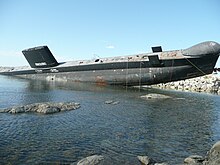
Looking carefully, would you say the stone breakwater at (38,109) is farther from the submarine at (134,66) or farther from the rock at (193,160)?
the submarine at (134,66)

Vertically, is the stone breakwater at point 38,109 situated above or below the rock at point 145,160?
above

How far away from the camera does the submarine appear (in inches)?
1401

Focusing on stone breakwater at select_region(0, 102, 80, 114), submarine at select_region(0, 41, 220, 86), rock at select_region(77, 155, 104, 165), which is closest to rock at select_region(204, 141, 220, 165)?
rock at select_region(77, 155, 104, 165)

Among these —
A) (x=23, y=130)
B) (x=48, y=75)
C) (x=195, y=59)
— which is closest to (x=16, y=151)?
(x=23, y=130)

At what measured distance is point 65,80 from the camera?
54.3 metres

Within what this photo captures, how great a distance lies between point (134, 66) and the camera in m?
41.9

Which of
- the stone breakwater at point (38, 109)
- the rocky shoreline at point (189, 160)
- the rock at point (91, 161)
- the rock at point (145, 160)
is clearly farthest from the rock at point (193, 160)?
the stone breakwater at point (38, 109)

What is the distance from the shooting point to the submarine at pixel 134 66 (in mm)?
35594

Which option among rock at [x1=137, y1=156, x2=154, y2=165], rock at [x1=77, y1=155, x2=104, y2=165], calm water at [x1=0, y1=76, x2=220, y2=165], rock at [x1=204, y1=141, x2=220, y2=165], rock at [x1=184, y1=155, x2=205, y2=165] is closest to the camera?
rock at [x1=204, y1=141, x2=220, y2=165]

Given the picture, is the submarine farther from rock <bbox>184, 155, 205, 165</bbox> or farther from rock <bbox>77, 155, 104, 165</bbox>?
rock <bbox>77, 155, 104, 165</bbox>

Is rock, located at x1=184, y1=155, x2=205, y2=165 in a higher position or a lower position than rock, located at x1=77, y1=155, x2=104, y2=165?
lower

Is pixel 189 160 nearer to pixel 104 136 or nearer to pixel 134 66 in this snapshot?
pixel 104 136

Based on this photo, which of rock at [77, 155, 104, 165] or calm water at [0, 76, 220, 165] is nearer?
rock at [77, 155, 104, 165]

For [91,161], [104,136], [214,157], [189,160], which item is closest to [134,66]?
[104,136]
